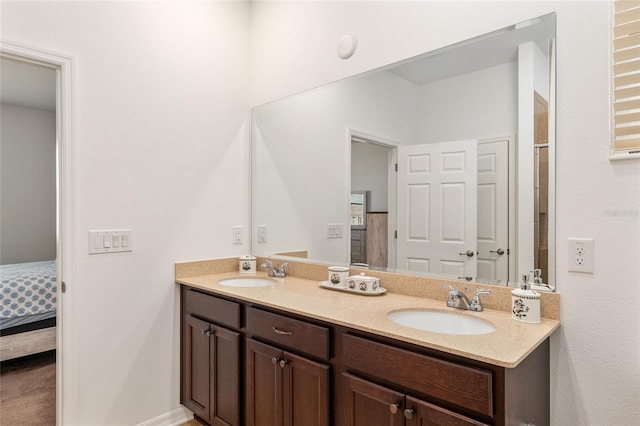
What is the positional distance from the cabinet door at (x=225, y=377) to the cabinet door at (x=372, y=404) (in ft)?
2.26

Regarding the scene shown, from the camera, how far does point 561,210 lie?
1356 mm

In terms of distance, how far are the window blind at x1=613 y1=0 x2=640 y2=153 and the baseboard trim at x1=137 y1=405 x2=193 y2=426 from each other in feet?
8.14

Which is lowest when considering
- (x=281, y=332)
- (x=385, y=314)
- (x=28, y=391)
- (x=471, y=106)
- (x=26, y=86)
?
(x=28, y=391)

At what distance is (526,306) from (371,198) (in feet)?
2.99

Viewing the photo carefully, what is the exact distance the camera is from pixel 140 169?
6.79 ft

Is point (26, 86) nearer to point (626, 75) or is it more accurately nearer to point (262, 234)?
point (262, 234)

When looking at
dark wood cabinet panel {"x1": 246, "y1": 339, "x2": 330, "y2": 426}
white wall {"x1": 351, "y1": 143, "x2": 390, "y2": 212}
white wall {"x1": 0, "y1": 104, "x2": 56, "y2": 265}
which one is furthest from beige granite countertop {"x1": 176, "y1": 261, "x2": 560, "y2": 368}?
white wall {"x1": 0, "y1": 104, "x2": 56, "y2": 265}

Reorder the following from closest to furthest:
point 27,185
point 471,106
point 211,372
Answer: point 471,106 → point 211,372 → point 27,185

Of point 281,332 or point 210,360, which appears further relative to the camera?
Answer: point 210,360

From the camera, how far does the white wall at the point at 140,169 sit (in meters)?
1.86

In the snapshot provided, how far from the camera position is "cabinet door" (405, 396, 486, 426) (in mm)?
1082

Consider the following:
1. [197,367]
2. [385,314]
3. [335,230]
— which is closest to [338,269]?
[335,230]

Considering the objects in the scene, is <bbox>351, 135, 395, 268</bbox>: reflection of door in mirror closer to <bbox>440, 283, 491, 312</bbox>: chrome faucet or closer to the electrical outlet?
<bbox>440, 283, 491, 312</bbox>: chrome faucet

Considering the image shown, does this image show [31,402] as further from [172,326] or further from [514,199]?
[514,199]
